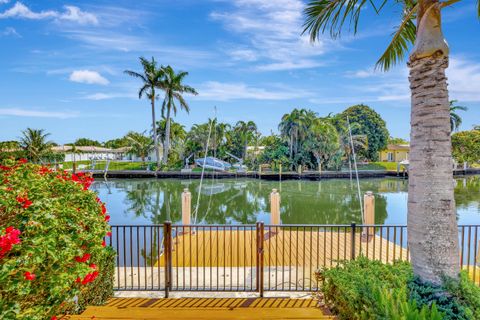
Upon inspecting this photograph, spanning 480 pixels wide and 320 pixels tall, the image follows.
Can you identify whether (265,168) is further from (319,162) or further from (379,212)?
(379,212)

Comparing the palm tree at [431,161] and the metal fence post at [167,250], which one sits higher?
the palm tree at [431,161]

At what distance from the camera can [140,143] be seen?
42.1 m

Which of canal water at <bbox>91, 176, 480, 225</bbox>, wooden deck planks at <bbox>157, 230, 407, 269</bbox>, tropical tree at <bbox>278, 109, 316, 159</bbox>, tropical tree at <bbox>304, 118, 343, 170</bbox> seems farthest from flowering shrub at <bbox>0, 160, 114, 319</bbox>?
tropical tree at <bbox>304, 118, 343, 170</bbox>

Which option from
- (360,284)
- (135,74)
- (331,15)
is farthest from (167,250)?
(135,74)

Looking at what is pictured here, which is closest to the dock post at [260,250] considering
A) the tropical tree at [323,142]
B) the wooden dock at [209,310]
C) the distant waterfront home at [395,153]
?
the wooden dock at [209,310]

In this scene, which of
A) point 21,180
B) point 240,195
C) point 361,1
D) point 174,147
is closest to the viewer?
point 21,180

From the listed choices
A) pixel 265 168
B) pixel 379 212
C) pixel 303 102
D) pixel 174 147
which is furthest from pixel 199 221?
pixel 174 147

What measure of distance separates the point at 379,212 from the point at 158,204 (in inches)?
471

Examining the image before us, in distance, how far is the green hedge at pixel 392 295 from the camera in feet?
6.83

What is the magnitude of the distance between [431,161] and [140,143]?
42.6 metres

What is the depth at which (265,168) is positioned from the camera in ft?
113

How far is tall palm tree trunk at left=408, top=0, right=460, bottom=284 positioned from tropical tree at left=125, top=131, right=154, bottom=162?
41265 millimetres

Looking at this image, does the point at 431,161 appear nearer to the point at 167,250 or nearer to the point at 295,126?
the point at 167,250

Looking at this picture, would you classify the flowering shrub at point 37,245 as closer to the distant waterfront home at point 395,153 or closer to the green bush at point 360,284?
the green bush at point 360,284
